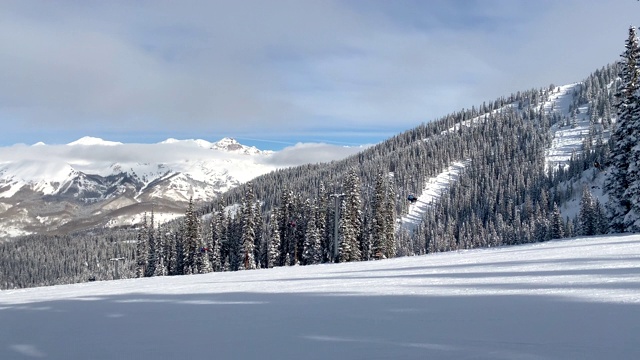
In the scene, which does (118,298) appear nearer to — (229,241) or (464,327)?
(464,327)

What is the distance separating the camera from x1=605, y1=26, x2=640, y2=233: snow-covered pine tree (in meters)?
29.2

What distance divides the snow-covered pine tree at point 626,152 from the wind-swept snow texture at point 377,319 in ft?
68.6

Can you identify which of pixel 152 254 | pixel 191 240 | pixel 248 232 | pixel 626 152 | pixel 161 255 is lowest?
pixel 161 255

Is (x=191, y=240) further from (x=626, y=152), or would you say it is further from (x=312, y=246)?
(x=626, y=152)

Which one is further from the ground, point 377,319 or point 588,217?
point 588,217

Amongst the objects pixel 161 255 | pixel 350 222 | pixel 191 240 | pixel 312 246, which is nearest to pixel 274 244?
pixel 312 246

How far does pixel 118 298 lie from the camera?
12.6m

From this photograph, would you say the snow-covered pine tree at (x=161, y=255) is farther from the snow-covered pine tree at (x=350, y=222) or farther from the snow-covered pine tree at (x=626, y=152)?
the snow-covered pine tree at (x=626, y=152)

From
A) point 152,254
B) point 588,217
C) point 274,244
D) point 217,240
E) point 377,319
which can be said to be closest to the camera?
point 377,319

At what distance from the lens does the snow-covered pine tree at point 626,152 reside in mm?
29203

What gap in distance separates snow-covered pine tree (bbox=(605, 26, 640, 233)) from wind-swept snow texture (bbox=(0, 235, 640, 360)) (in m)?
20.9

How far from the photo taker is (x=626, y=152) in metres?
30.5

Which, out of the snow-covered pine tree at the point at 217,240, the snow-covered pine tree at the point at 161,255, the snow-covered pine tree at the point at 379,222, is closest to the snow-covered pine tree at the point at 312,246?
the snow-covered pine tree at the point at 379,222

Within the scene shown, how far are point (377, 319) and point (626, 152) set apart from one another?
3068 centimetres
